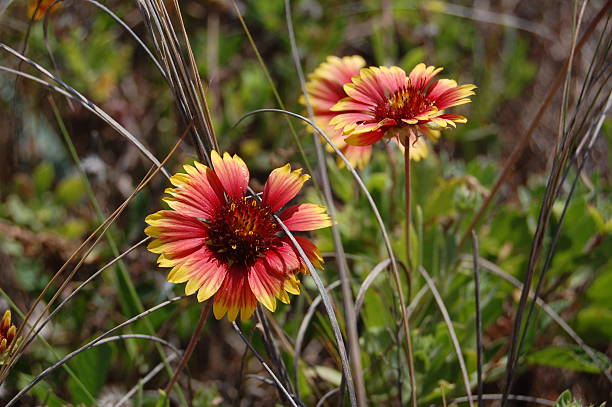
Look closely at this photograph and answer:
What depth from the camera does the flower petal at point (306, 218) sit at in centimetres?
108

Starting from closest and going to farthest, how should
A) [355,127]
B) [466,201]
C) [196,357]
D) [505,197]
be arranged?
[355,127] < [466,201] < [196,357] < [505,197]

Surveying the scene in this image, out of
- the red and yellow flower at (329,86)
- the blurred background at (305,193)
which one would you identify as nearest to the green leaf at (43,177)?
the blurred background at (305,193)

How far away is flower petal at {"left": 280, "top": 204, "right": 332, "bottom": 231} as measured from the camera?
1079 millimetres

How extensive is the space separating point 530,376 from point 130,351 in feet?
3.95

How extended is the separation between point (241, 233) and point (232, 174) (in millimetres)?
115

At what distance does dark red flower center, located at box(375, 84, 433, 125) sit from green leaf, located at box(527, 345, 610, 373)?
79 cm

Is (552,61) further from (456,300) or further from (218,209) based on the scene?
(218,209)

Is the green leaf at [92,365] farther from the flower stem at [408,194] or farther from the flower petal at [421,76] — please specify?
the flower petal at [421,76]

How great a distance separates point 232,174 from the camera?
3.67 ft

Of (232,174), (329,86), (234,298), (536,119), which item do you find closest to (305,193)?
(329,86)

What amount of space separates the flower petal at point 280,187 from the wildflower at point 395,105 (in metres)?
0.13

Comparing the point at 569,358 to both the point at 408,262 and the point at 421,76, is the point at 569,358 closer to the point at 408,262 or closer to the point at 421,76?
the point at 408,262

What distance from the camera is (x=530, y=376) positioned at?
1837 millimetres

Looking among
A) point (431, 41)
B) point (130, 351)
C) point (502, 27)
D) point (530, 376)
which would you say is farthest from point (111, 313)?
point (502, 27)
